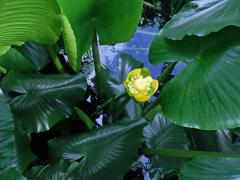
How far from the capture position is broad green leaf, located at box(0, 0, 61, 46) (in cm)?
61

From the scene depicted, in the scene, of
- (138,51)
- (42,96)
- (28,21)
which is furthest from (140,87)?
(138,51)

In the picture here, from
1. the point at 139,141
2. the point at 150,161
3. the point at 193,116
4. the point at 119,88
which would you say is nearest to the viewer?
the point at 193,116

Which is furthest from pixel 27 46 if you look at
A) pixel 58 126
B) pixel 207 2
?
pixel 207 2

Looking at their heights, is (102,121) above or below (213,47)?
below

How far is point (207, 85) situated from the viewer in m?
0.88

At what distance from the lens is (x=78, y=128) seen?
1.20 meters

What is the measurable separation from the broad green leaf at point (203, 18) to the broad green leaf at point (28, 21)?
0.35m

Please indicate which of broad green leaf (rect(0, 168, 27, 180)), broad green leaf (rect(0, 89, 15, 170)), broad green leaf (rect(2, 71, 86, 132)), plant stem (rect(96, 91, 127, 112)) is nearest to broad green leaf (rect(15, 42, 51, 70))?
broad green leaf (rect(2, 71, 86, 132))

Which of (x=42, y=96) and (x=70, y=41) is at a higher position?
(x=70, y=41)

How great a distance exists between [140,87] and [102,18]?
221 mm

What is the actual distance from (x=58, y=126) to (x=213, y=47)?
54 cm

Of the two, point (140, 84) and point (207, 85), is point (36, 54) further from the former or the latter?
point (207, 85)

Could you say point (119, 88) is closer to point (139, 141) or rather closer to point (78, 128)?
point (78, 128)

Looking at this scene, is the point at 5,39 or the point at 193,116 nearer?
the point at 5,39
